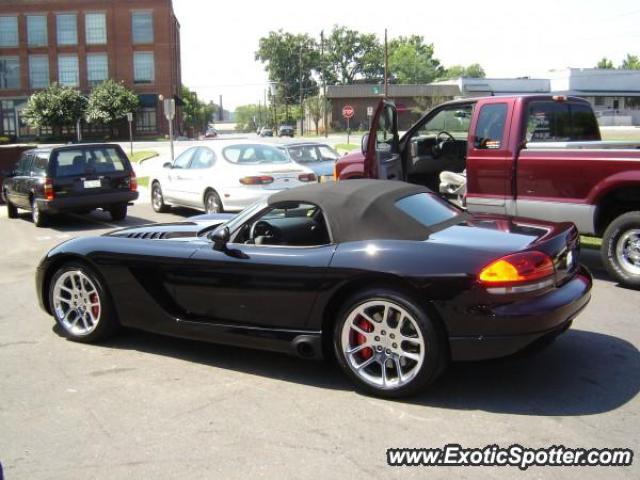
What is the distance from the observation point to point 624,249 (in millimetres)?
6789

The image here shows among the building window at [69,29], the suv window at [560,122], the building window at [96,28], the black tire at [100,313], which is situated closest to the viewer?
the black tire at [100,313]

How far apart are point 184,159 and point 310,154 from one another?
398 cm

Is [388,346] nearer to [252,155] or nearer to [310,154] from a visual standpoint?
[252,155]

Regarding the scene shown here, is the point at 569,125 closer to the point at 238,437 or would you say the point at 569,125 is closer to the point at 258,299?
the point at 258,299

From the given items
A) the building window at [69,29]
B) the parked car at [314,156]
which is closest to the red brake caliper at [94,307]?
the parked car at [314,156]

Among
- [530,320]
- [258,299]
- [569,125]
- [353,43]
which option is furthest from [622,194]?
[353,43]

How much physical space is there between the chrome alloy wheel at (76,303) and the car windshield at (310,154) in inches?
429

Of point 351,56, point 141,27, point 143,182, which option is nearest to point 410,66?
point 351,56

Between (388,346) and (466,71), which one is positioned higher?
(466,71)

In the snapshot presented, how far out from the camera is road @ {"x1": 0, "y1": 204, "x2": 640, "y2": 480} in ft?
10.9

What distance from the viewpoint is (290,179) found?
1204cm

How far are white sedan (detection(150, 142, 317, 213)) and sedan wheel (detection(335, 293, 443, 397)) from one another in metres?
7.42

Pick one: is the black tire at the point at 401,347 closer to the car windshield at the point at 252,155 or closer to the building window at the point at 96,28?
the car windshield at the point at 252,155

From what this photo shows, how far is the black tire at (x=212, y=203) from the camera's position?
12102mm
